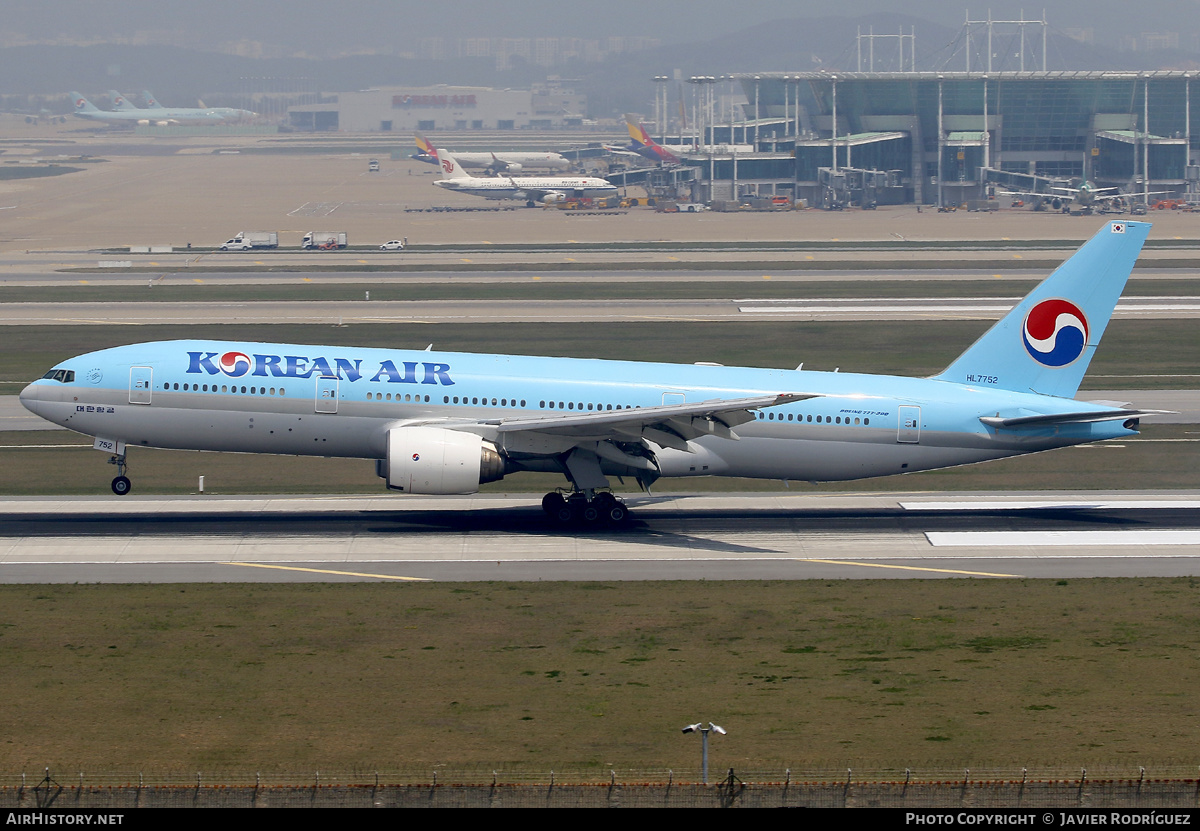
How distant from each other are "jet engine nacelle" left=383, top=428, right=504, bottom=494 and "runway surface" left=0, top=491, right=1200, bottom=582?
193cm

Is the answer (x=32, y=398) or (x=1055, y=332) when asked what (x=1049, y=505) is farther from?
(x=32, y=398)

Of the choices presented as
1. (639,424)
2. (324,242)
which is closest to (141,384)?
(639,424)

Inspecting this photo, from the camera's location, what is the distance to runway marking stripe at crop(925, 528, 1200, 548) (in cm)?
4262

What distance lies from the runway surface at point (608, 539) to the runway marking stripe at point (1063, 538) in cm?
6

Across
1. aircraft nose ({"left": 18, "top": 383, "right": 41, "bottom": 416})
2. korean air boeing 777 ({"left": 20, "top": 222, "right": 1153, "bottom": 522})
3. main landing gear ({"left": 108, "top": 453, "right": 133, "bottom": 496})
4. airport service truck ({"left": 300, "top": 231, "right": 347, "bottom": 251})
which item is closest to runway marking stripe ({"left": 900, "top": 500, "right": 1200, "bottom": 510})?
korean air boeing 777 ({"left": 20, "top": 222, "right": 1153, "bottom": 522})

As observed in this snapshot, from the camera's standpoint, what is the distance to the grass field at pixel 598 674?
25.3 metres

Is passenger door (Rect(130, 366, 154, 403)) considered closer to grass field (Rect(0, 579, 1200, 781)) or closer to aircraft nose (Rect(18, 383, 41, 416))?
aircraft nose (Rect(18, 383, 41, 416))

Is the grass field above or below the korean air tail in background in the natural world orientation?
below

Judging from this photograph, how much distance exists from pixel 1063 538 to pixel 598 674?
20087 millimetres

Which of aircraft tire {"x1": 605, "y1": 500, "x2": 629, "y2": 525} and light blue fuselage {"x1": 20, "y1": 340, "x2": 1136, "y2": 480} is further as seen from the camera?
aircraft tire {"x1": 605, "y1": 500, "x2": 629, "y2": 525}

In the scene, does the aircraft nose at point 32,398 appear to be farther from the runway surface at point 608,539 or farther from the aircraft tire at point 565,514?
the aircraft tire at point 565,514

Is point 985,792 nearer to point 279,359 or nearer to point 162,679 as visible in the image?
point 162,679

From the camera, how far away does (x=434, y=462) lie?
41781mm

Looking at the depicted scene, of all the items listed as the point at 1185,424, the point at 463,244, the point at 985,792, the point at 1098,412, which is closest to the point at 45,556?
the point at 985,792
